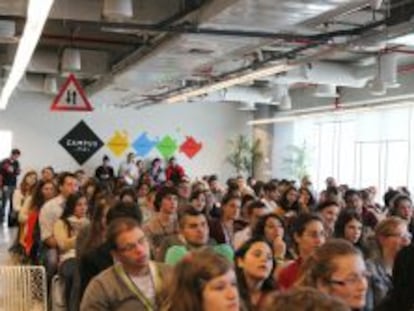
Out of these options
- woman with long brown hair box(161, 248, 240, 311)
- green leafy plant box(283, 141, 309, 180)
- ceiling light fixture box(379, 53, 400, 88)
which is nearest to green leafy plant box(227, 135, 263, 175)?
green leafy plant box(283, 141, 309, 180)

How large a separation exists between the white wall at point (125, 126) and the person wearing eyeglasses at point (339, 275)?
16.4m

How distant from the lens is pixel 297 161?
62.0 ft

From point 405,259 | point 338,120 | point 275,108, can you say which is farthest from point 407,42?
point 275,108

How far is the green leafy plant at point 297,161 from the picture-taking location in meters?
18.7

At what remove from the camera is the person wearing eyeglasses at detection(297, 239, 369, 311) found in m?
2.73

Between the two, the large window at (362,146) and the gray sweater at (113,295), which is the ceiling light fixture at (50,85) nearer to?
the large window at (362,146)

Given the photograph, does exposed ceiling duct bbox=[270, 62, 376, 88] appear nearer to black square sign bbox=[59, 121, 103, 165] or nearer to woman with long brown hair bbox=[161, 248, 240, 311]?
black square sign bbox=[59, 121, 103, 165]

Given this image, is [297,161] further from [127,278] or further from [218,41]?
[127,278]

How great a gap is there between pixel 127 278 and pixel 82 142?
41.3ft

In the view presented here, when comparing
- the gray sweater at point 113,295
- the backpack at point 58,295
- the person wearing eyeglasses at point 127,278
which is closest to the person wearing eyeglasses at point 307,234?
the person wearing eyeglasses at point 127,278

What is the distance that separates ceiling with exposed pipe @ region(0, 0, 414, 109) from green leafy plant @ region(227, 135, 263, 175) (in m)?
3.84

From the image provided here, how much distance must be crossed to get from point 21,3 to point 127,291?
4.38m

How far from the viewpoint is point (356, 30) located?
8.55 metres

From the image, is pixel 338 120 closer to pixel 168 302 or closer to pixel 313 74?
pixel 313 74
